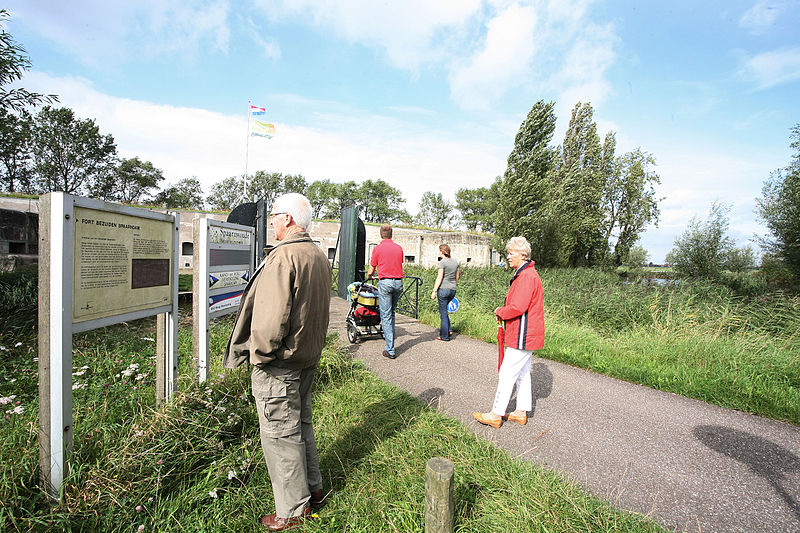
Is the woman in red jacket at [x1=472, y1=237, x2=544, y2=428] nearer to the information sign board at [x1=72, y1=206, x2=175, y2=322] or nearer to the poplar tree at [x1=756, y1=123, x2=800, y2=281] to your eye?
the information sign board at [x1=72, y1=206, x2=175, y2=322]

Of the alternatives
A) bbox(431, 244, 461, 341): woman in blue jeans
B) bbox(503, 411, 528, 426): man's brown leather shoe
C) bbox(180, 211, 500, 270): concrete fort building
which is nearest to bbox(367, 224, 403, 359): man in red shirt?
bbox(431, 244, 461, 341): woman in blue jeans

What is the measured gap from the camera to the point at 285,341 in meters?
2.24

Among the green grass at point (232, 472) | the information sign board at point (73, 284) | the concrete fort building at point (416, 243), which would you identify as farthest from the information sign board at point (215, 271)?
the concrete fort building at point (416, 243)

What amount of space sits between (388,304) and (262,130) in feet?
82.9

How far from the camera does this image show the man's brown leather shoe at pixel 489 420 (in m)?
3.75

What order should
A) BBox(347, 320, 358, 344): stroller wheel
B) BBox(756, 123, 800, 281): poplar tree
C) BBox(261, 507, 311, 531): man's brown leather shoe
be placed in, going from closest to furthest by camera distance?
BBox(261, 507, 311, 531): man's brown leather shoe → BBox(347, 320, 358, 344): stroller wheel → BBox(756, 123, 800, 281): poplar tree

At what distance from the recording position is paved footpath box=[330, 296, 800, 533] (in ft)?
8.87

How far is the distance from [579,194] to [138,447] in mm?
25392

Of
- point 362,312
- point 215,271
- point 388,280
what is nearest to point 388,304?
point 388,280

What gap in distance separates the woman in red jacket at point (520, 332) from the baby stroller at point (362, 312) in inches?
125

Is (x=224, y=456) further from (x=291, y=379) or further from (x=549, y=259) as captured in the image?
(x=549, y=259)

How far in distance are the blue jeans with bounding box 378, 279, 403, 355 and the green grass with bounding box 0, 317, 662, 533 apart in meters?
2.15

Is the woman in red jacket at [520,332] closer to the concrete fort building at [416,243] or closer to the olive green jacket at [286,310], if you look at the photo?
the olive green jacket at [286,310]

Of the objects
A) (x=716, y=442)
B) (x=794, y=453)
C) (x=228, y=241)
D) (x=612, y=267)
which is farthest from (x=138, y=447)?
(x=612, y=267)
